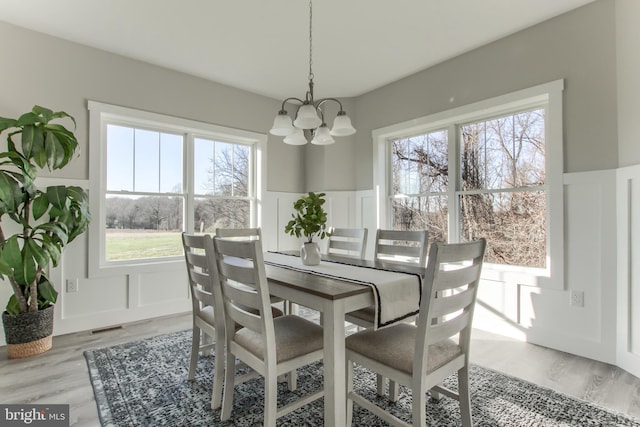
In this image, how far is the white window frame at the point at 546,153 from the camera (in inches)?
102

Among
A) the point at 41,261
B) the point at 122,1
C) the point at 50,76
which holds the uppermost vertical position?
the point at 122,1

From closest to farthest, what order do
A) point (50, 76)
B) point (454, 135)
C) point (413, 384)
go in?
point (413, 384) → point (50, 76) → point (454, 135)

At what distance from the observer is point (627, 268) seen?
2.23 m

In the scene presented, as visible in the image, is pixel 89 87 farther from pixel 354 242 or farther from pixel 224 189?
pixel 354 242

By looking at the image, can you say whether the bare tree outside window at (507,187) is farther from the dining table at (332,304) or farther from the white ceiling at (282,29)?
the dining table at (332,304)

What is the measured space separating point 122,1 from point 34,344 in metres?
2.74

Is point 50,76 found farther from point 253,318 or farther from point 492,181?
point 492,181

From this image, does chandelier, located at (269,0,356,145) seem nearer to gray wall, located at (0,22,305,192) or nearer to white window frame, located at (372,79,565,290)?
white window frame, located at (372,79,565,290)

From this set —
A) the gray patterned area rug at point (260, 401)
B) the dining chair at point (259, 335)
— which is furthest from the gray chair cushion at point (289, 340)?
the gray patterned area rug at point (260, 401)

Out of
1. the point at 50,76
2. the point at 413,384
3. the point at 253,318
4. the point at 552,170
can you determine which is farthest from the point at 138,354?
the point at 552,170

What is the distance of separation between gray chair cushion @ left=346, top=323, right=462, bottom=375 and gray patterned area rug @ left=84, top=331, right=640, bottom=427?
47 centimetres

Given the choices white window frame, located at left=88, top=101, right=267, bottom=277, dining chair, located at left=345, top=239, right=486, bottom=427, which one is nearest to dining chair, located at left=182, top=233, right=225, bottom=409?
dining chair, located at left=345, top=239, right=486, bottom=427

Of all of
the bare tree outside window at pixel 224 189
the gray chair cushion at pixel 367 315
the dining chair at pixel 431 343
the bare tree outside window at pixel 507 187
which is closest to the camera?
the dining chair at pixel 431 343

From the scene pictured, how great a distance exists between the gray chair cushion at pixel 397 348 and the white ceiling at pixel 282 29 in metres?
2.36
